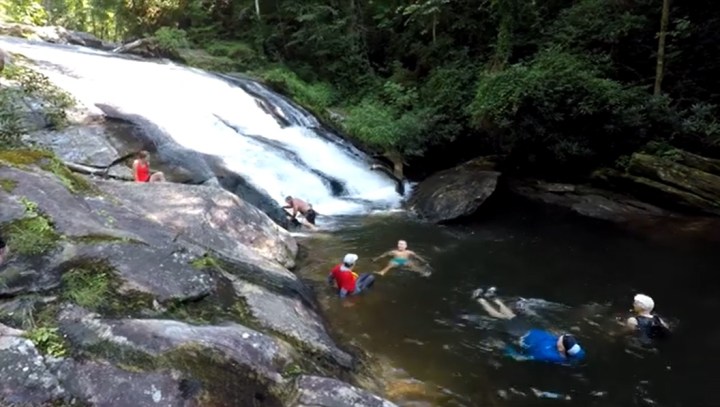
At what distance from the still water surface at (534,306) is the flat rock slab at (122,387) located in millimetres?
2528

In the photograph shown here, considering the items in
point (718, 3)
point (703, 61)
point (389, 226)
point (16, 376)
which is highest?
point (718, 3)

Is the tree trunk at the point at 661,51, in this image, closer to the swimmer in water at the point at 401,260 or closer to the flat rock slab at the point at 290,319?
the swimmer in water at the point at 401,260

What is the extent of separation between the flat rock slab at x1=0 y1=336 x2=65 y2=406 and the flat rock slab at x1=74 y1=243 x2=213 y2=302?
125cm

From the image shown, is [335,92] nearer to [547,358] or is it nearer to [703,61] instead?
[703,61]

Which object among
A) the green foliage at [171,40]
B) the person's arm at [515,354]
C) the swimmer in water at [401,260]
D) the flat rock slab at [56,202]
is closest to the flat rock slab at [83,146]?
the flat rock slab at [56,202]

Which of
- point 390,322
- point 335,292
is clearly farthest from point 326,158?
point 390,322

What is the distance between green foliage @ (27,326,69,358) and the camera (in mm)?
4409

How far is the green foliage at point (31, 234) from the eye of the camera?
18.4 feet

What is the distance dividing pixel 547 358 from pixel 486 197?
21.3 feet

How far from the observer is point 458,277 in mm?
9500

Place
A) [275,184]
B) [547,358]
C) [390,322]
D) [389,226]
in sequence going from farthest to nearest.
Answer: [275,184] < [389,226] < [390,322] < [547,358]

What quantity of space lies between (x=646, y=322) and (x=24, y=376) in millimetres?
7014

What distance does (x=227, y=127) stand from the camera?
14547 mm

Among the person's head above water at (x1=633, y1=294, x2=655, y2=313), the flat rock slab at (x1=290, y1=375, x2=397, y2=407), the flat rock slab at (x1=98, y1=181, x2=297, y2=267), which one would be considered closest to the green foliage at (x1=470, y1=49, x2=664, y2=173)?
the person's head above water at (x1=633, y1=294, x2=655, y2=313)
